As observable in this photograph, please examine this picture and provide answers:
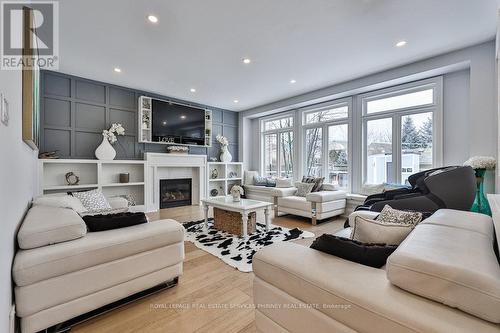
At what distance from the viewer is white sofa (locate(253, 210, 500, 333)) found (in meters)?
0.69

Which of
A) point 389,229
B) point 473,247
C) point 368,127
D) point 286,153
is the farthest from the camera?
point 286,153

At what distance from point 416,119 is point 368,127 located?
80 cm

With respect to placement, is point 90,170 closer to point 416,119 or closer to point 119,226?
point 119,226

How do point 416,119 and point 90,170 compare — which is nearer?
point 416,119

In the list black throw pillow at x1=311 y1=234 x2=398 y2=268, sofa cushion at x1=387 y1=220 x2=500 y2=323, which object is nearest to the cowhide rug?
black throw pillow at x1=311 y1=234 x2=398 y2=268

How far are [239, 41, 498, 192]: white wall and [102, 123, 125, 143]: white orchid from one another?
4.54 meters

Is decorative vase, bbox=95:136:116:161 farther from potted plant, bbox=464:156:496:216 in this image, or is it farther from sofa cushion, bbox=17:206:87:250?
potted plant, bbox=464:156:496:216

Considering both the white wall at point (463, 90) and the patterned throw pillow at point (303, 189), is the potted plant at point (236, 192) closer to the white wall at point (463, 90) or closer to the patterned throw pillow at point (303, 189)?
the patterned throw pillow at point (303, 189)

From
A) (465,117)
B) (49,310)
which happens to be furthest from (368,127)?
(49,310)

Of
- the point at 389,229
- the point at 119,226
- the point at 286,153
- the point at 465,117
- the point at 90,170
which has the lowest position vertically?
the point at 119,226

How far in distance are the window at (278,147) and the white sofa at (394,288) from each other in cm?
497

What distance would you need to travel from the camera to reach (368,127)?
15.0 feet

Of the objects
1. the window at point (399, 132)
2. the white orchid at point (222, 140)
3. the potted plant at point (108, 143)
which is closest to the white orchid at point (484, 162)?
the window at point (399, 132)

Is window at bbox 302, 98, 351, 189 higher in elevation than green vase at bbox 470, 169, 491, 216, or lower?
higher
